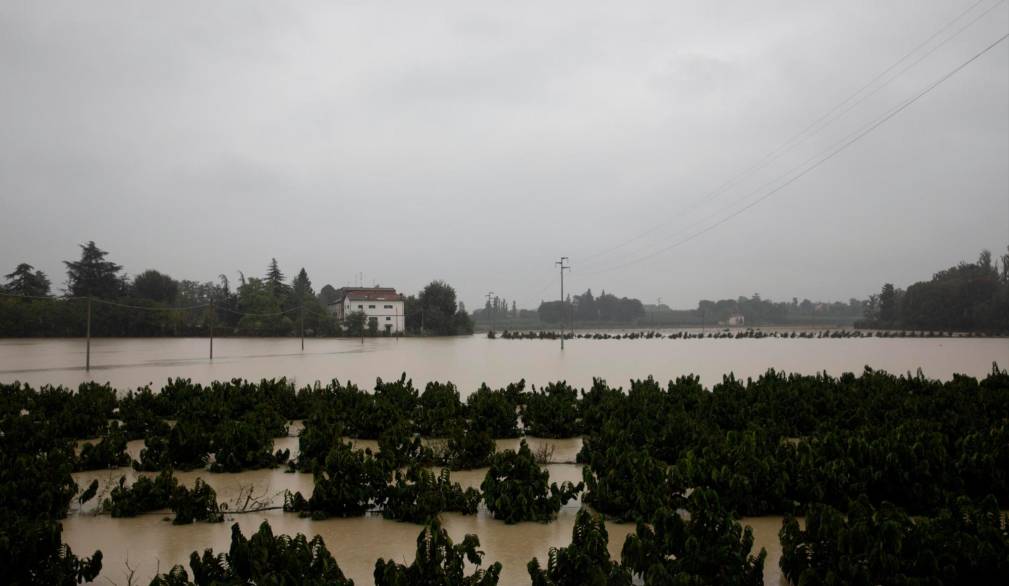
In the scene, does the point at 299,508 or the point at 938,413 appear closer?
the point at 299,508

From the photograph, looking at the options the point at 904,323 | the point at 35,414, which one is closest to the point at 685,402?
the point at 35,414

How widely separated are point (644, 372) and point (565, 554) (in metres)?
20.0

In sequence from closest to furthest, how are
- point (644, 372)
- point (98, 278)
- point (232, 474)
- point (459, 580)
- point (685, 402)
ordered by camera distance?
1. point (459, 580)
2. point (232, 474)
3. point (685, 402)
4. point (644, 372)
5. point (98, 278)

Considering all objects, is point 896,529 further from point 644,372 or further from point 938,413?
point 644,372

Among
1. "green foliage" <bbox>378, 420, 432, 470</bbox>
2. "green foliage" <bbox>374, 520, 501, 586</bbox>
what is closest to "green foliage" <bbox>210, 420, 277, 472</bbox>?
"green foliage" <bbox>378, 420, 432, 470</bbox>

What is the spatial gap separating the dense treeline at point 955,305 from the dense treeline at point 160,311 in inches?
2051

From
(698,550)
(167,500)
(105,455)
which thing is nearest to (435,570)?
(698,550)

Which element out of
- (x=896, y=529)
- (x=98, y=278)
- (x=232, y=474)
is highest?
(x=98, y=278)

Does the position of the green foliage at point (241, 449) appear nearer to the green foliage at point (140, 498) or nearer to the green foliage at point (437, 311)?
the green foliage at point (140, 498)

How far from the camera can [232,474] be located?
844 centimetres

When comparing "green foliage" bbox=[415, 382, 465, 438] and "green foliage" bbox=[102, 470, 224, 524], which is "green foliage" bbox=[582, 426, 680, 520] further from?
"green foliage" bbox=[102, 470, 224, 524]

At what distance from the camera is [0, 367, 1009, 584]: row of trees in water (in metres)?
4.42

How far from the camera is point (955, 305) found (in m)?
72.6

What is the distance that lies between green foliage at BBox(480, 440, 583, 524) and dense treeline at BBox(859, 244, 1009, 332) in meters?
75.8
